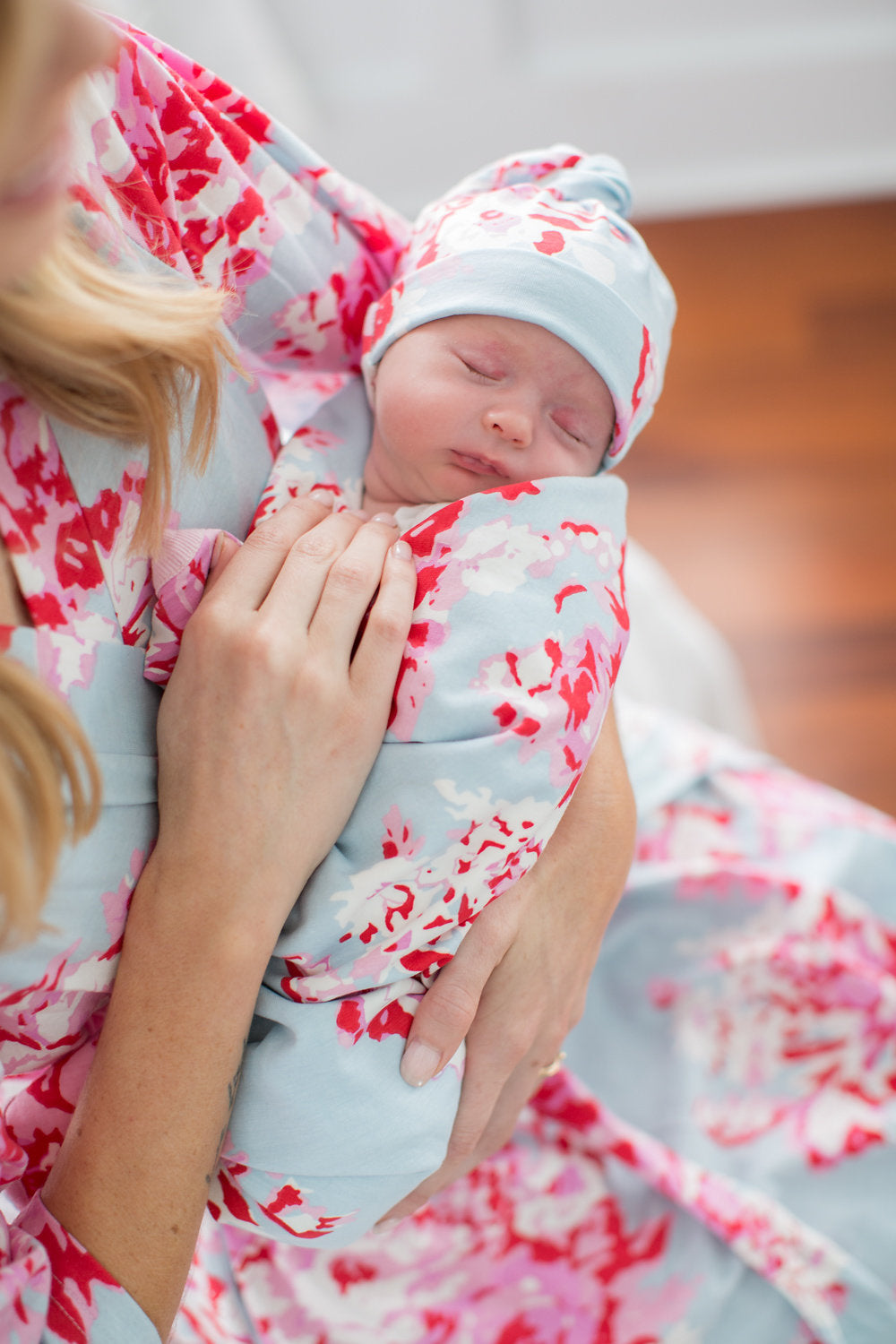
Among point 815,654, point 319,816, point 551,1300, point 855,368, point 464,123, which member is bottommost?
point 815,654

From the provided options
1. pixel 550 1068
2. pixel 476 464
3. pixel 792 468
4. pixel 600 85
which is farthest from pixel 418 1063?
pixel 600 85

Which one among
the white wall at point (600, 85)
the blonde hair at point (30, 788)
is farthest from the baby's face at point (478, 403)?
the white wall at point (600, 85)

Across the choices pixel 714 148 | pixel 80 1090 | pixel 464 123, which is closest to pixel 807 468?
pixel 714 148

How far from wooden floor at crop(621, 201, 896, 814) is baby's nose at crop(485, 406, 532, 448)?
112 cm

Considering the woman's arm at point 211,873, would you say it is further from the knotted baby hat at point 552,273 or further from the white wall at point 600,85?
the white wall at point 600,85

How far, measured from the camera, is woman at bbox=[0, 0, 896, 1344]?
2.09ft

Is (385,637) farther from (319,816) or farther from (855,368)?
(855,368)

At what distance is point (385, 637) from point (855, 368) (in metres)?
1.81

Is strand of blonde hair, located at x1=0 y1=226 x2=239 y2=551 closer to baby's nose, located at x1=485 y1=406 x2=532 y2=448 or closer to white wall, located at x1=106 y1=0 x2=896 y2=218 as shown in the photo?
baby's nose, located at x1=485 y1=406 x2=532 y2=448

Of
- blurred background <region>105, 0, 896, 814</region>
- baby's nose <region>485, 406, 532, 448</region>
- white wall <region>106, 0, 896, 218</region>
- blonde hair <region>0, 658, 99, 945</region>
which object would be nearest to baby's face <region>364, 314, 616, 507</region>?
baby's nose <region>485, 406, 532, 448</region>

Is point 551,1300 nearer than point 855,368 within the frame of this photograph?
Yes

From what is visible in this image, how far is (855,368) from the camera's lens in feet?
7.13

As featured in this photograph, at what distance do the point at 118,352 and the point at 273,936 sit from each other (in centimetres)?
36

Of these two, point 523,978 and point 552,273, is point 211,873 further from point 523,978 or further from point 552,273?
point 552,273
